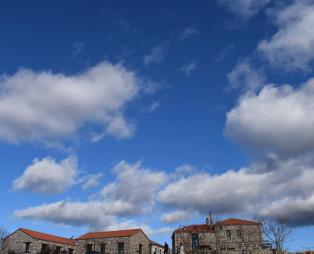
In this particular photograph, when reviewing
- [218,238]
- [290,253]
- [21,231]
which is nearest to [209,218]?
[218,238]

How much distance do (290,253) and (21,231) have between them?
43.6m

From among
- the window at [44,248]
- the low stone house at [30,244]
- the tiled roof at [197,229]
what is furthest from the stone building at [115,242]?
the tiled roof at [197,229]

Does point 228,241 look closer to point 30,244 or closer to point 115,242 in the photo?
point 115,242

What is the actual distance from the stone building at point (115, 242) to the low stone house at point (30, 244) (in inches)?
151

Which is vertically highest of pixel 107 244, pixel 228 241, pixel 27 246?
pixel 107 244

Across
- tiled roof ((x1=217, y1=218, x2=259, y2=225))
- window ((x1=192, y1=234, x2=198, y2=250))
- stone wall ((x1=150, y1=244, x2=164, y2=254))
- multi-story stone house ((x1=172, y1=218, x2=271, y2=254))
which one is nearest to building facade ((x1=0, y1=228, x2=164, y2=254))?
stone wall ((x1=150, y1=244, x2=164, y2=254))

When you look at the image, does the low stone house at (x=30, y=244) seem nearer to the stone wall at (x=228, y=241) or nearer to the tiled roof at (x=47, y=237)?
the tiled roof at (x=47, y=237)

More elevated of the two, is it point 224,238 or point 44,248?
point 224,238

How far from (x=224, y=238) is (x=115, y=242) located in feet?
59.1

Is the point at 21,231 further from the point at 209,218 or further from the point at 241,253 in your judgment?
the point at 241,253

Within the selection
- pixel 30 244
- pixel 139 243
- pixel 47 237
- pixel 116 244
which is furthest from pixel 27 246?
pixel 139 243

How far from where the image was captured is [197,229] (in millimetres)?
69125

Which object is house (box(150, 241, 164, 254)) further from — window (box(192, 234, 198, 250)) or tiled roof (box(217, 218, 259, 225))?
tiled roof (box(217, 218, 259, 225))

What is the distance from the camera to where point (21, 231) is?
7062 cm
